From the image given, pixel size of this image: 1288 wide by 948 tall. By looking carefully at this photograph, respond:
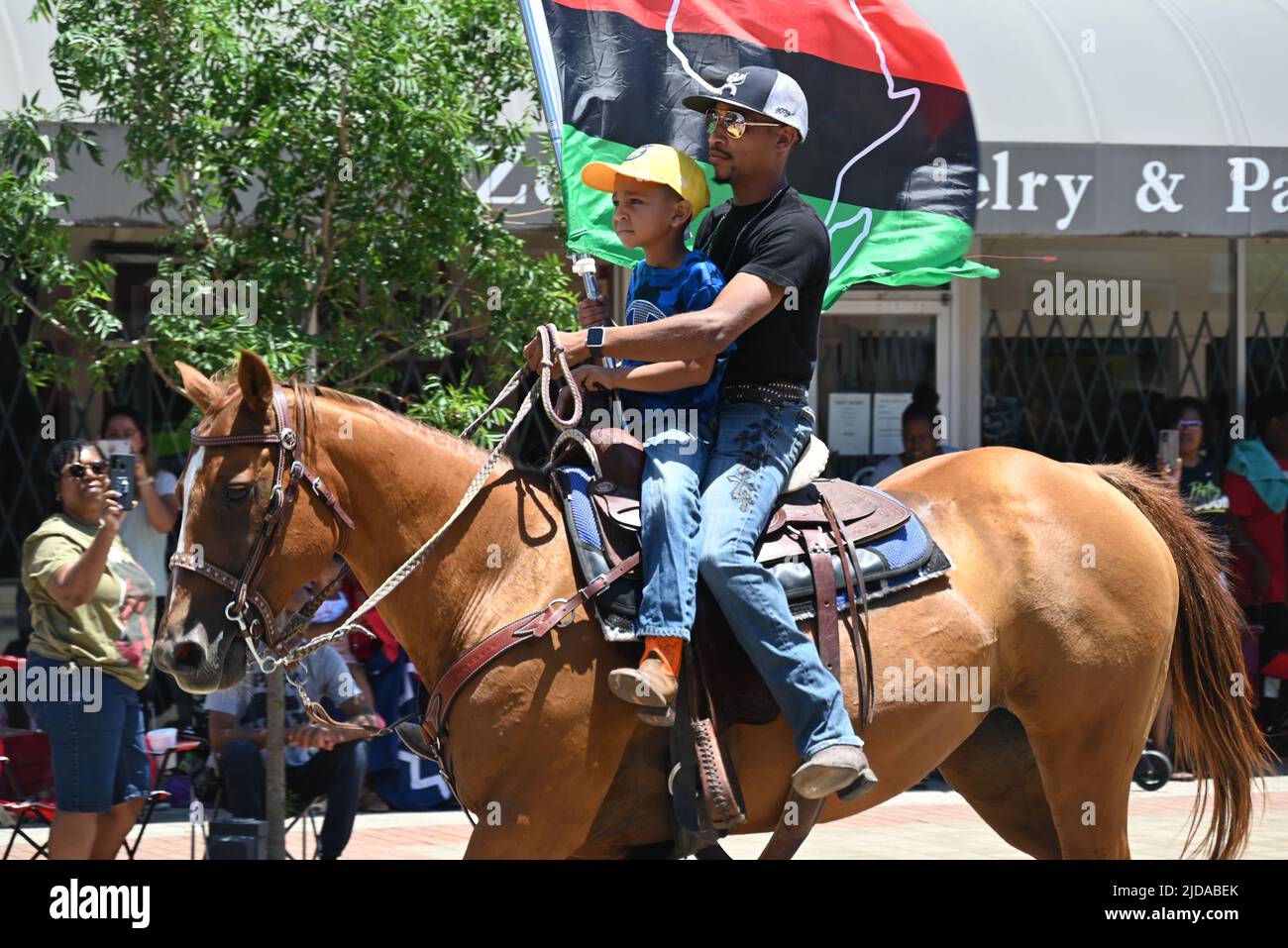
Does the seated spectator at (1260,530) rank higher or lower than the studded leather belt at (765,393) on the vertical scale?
lower

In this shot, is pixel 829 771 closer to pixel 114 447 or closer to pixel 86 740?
pixel 86 740

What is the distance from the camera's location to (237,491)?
4.19 m

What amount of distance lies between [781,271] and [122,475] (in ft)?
12.4

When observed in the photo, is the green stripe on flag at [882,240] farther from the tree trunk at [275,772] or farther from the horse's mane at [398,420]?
the tree trunk at [275,772]

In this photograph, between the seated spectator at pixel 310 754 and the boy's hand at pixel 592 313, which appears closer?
the boy's hand at pixel 592 313

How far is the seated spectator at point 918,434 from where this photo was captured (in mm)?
10320

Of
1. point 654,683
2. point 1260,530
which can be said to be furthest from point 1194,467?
point 654,683

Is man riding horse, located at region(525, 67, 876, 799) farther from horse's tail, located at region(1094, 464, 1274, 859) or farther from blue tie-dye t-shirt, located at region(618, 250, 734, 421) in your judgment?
horse's tail, located at region(1094, 464, 1274, 859)

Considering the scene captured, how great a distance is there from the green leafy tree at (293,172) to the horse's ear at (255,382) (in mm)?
2183

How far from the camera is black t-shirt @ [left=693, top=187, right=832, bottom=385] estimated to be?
445 centimetres

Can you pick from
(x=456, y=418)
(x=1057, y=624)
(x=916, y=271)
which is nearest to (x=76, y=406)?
(x=456, y=418)

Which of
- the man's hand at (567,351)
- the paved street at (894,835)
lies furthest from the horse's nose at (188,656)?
the paved street at (894,835)

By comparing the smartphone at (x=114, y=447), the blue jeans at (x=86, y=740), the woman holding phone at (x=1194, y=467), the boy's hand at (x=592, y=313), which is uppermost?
the boy's hand at (x=592, y=313)

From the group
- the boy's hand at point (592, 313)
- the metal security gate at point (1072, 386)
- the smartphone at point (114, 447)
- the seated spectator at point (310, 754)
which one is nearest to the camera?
the boy's hand at point (592, 313)
